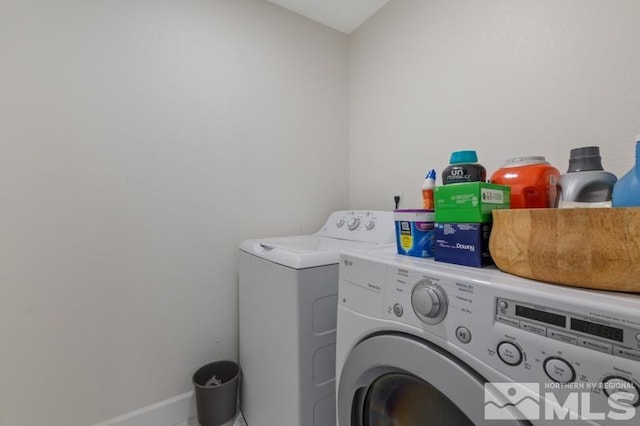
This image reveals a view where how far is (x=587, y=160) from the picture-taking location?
650 millimetres

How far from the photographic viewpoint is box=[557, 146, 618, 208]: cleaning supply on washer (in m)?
0.61

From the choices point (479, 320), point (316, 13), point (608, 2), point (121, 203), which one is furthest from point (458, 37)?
point (121, 203)

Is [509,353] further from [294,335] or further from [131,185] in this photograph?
[131,185]

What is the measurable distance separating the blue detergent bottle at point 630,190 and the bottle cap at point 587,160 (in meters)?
0.15

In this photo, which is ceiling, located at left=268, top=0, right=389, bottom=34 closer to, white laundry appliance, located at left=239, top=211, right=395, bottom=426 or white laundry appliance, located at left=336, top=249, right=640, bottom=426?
white laundry appliance, located at left=239, top=211, right=395, bottom=426

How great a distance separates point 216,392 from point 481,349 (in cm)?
117

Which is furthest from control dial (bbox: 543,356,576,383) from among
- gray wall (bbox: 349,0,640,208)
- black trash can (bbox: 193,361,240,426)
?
black trash can (bbox: 193,361,240,426)

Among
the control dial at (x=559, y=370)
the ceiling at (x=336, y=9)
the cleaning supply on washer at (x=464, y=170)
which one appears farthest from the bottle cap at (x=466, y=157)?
the ceiling at (x=336, y=9)

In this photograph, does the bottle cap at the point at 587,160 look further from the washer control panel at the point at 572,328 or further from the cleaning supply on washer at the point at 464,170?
the washer control panel at the point at 572,328

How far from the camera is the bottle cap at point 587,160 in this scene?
645 mm

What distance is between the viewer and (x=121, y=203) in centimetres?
111

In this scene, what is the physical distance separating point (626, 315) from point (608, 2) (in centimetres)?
94

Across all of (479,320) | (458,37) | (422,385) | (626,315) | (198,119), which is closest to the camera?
(626,315)

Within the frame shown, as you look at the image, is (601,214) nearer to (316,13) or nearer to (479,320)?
(479,320)
